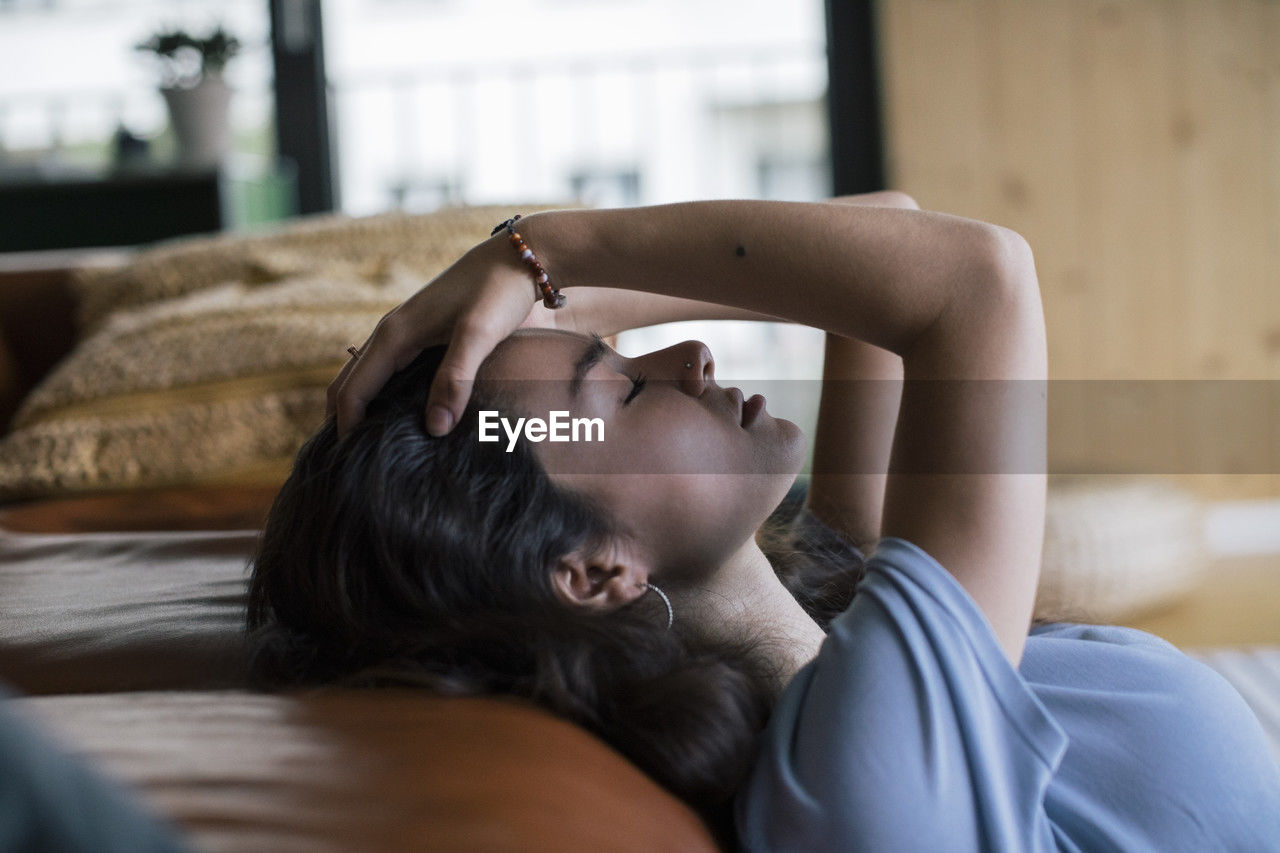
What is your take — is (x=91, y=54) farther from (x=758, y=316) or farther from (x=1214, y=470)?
(x=1214, y=470)

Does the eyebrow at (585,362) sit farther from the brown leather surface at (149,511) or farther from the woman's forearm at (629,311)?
the brown leather surface at (149,511)

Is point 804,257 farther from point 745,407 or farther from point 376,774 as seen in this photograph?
point 376,774

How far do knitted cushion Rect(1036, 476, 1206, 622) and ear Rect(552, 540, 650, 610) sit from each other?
1.56 m

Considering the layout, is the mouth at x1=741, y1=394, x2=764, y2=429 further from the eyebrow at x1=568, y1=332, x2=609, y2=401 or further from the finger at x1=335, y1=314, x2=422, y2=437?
the finger at x1=335, y1=314, x2=422, y2=437

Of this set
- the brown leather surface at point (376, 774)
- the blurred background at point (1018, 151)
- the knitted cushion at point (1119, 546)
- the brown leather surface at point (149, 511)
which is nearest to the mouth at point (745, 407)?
the brown leather surface at point (376, 774)

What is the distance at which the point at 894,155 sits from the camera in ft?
10.4

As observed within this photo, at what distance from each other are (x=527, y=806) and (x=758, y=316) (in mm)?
732

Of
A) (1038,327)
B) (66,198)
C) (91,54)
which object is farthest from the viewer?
(91,54)

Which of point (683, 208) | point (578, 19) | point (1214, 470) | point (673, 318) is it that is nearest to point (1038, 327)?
point (683, 208)

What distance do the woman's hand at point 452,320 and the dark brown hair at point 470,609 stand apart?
2 centimetres

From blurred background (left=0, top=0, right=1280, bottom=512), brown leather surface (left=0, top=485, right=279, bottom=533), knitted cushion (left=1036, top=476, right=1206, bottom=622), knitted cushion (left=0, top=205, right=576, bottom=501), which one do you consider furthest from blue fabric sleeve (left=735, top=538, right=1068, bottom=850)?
blurred background (left=0, top=0, right=1280, bottom=512)

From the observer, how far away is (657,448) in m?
0.80

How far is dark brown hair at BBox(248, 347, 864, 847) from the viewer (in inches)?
25.1

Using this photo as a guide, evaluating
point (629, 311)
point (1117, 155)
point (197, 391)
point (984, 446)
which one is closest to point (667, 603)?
point (984, 446)
